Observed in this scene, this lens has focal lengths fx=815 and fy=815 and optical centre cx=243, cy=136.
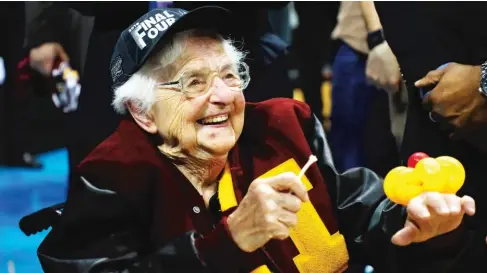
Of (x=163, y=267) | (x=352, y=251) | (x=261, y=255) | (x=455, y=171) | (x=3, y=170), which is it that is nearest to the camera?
(x=455, y=171)

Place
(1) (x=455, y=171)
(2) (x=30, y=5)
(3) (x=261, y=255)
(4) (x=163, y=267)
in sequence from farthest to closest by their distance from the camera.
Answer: (2) (x=30, y=5) → (3) (x=261, y=255) → (4) (x=163, y=267) → (1) (x=455, y=171)

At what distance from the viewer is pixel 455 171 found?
1183 mm

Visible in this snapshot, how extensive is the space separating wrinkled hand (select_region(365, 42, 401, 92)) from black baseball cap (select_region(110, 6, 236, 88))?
0.75 metres

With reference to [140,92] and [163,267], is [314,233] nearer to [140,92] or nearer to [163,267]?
[163,267]

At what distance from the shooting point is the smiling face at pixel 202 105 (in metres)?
1.34

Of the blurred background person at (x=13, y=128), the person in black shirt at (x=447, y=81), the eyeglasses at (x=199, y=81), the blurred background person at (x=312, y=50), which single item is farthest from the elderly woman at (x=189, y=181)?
the blurred background person at (x=13, y=128)

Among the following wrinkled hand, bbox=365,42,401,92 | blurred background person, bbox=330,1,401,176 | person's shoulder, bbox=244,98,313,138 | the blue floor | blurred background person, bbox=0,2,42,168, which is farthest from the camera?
blurred background person, bbox=0,2,42,168

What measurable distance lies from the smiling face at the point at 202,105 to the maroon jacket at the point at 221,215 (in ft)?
0.24

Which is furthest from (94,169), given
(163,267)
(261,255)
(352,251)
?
(352,251)

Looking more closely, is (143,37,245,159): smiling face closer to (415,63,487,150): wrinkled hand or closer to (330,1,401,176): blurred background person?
(415,63,487,150): wrinkled hand

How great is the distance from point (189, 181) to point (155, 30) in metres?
0.27

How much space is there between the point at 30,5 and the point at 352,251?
1.03m

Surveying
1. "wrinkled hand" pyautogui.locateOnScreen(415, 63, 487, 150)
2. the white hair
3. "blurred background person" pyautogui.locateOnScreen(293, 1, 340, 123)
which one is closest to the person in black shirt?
"wrinkled hand" pyautogui.locateOnScreen(415, 63, 487, 150)

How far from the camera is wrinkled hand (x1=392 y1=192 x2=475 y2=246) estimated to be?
1.16m
